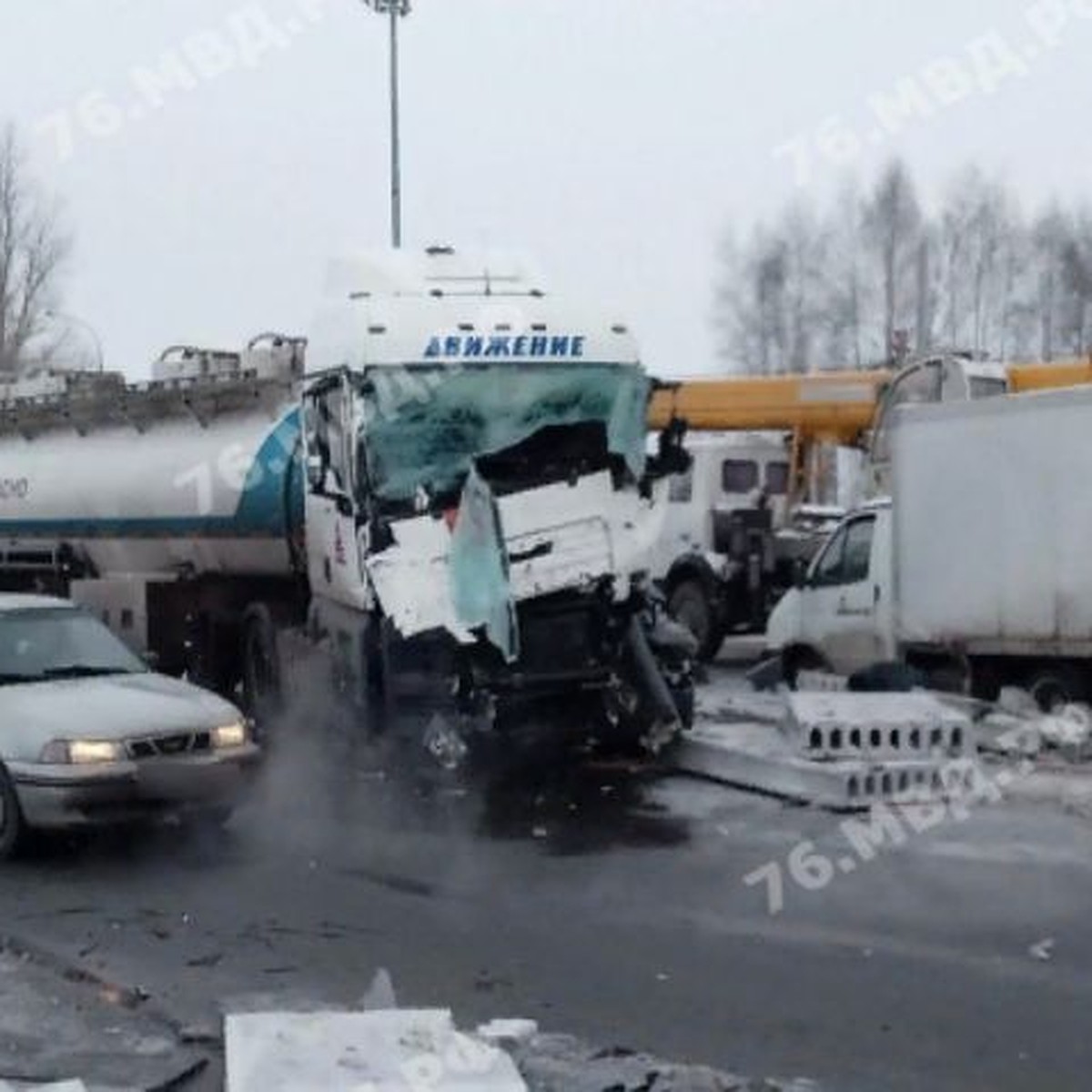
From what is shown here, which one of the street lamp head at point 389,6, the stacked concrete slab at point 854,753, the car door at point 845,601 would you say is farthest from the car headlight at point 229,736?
the street lamp head at point 389,6

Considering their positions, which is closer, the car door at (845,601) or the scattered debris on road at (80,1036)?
the scattered debris on road at (80,1036)

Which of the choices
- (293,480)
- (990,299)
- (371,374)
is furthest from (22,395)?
(990,299)

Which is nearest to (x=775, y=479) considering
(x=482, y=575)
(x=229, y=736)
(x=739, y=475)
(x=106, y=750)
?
(x=739, y=475)

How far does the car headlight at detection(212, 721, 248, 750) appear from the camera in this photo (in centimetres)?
1094

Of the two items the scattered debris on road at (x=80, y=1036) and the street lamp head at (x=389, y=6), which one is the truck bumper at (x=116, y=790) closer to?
the scattered debris on road at (x=80, y=1036)

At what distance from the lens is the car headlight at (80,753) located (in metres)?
10.4

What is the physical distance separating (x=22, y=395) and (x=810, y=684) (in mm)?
8579

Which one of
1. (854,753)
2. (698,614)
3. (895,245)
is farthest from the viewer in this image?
(895,245)

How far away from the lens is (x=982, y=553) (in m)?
14.7

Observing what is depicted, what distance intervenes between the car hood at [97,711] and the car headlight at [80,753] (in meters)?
0.04

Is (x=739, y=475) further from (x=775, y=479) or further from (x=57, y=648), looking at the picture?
(x=57, y=648)

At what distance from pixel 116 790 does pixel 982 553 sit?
23.9 ft

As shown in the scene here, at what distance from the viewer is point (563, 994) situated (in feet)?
25.2

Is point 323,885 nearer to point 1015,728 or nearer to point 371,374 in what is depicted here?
point 371,374
